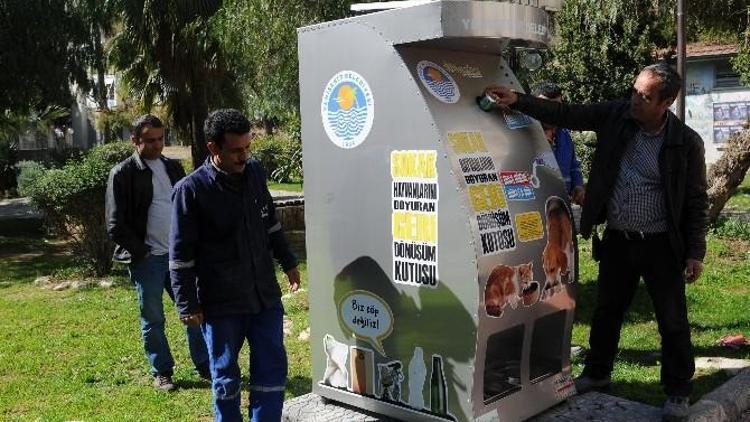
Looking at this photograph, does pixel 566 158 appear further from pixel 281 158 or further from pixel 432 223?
pixel 281 158

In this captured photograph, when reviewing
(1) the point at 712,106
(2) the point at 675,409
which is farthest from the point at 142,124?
(1) the point at 712,106

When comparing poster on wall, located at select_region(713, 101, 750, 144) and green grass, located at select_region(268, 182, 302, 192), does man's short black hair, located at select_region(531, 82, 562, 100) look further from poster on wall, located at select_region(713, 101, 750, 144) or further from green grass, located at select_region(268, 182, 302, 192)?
poster on wall, located at select_region(713, 101, 750, 144)

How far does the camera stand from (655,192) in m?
4.02

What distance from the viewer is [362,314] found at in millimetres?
4133

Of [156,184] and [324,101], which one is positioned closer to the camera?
[324,101]

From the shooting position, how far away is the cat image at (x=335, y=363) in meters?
4.26

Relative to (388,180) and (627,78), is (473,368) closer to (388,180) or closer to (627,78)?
(388,180)

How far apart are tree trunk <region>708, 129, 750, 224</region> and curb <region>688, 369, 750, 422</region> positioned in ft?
18.7

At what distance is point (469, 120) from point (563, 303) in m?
1.19

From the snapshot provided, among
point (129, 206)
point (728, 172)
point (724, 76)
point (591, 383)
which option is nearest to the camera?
point (591, 383)

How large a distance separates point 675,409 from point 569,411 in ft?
1.81

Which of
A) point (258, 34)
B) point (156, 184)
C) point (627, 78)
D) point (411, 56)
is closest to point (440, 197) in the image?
point (411, 56)

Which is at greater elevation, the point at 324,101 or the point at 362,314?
the point at 324,101

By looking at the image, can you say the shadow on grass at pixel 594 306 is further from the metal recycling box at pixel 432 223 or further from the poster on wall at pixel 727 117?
the poster on wall at pixel 727 117
